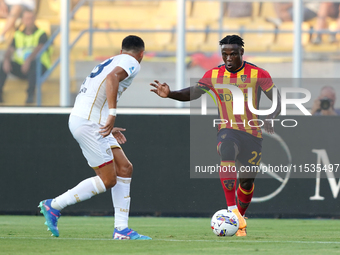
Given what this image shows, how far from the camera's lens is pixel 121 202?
5.83 metres

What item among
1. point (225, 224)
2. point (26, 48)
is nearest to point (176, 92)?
point (225, 224)

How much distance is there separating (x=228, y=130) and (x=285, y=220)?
108 inches

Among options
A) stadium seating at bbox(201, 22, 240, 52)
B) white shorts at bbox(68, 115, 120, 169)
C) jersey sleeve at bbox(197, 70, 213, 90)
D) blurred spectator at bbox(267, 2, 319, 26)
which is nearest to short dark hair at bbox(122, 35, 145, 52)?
Result: white shorts at bbox(68, 115, 120, 169)

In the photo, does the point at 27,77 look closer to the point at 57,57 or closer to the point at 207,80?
the point at 57,57

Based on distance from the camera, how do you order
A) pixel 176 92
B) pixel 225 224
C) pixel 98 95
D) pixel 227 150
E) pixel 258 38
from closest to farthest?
pixel 98 95 < pixel 225 224 < pixel 227 150 < pixel 176 92 < pixel 258 38

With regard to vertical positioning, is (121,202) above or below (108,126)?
below

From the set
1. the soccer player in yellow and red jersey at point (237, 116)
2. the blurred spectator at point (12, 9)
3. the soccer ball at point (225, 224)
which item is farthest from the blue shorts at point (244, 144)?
the blurred spectator at point (12, 9)

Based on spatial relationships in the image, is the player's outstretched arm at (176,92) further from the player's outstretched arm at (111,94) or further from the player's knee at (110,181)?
the player's knee at (110,181)

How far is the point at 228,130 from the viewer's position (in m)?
6.77

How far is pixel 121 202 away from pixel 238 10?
4786 mm

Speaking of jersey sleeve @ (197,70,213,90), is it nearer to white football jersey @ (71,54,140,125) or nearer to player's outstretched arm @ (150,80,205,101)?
player's outstretched arm @ (150,80,205,101)

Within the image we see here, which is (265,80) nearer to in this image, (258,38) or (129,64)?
(129,64)

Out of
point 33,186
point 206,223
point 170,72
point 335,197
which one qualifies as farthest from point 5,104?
point 335,197

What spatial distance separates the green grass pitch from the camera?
508cm
